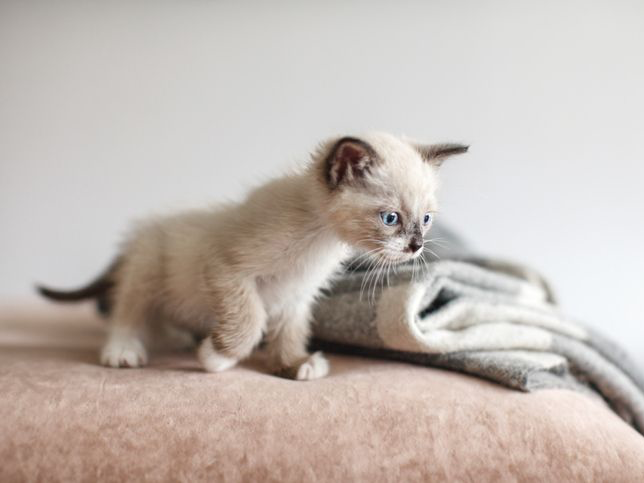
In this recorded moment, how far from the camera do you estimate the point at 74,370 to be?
2.90ft

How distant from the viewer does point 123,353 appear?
987 millimetres

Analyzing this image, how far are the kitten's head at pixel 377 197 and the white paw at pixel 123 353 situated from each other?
0.42 meters

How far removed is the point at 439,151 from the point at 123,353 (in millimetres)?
626

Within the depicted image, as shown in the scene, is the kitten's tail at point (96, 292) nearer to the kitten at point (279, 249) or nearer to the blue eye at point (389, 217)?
the kitten at point (279, 249)

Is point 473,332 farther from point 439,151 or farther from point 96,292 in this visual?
point 96,292

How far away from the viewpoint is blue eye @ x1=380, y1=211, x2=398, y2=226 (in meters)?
0.84

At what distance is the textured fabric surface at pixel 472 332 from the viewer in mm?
885

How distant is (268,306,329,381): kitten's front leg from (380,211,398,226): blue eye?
275 mm

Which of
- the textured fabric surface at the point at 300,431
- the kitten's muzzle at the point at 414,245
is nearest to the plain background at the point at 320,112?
the kitten's muzzle at the point at 414,245

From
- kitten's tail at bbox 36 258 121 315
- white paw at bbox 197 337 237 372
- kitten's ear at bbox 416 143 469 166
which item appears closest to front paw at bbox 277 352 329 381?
white paw at bbox 197 337 237 372

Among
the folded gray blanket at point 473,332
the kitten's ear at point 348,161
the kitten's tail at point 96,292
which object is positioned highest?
the kitten's ear at point 348,161

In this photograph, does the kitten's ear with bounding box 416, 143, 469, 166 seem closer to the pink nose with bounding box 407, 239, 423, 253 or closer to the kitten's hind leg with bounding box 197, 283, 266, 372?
the pink nose with bounding box 407, 239, 423, 253

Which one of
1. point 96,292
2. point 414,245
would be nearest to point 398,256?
point 414,245

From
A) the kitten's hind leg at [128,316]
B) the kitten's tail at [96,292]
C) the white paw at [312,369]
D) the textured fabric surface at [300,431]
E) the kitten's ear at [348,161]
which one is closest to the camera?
the textured fabric surface at [300,431]
